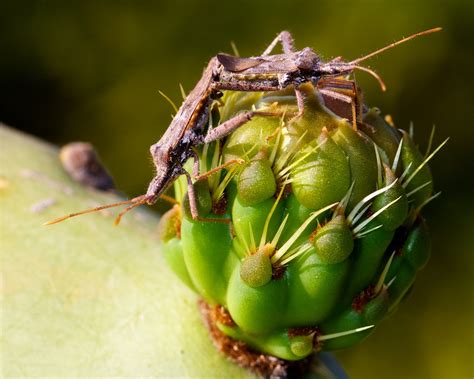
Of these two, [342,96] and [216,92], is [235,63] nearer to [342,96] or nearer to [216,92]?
[216,92]

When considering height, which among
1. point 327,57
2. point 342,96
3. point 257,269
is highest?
point 342,96

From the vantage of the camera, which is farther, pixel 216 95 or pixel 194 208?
pixel 216 95

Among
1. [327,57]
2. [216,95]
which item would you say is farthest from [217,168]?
[327,57]

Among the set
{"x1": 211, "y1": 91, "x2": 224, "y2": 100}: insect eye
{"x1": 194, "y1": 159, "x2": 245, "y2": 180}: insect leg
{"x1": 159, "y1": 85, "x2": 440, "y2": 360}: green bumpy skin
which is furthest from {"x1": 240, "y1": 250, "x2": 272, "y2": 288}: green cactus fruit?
{"x1": 211, "y1": 91, "x2": 224, "y2": 100}: insect eye

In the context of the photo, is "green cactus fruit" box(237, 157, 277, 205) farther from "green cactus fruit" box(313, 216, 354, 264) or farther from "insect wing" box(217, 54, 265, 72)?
"insect wing" box(217, 54, 265, 72)

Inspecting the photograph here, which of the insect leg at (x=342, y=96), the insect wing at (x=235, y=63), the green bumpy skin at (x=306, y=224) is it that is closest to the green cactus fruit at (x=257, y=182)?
the green bumpy skin at (x=306, y=224)

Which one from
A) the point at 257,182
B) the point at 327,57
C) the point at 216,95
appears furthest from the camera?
the point at 327,57

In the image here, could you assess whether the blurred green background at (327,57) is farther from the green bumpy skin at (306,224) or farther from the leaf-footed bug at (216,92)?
the green bumpy skin at (306,224)
